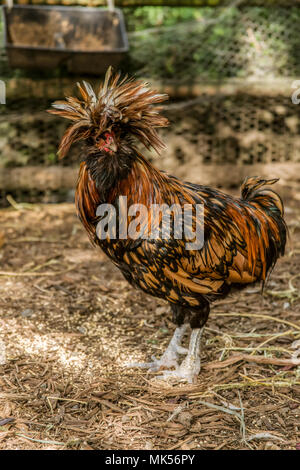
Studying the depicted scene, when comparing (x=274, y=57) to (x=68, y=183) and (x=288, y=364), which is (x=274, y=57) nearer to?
(x=68, y=183)

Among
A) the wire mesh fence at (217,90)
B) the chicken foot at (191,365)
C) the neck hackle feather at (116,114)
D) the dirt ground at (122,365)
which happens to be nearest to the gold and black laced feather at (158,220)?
the neck hackle feather at (116,114)

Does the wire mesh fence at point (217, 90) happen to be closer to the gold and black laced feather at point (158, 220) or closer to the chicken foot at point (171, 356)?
the gold and black laced feather at point (158, 220)

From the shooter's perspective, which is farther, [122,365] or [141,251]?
[122,365]

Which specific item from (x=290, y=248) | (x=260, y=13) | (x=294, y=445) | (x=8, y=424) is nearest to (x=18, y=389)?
(x=8, y=424)

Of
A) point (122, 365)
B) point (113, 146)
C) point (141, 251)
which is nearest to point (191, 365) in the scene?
point (122, 365)

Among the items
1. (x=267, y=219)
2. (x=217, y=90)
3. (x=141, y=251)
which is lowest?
(x=141, y=251)

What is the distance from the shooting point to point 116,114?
284 centimetres

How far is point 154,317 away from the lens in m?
4.19

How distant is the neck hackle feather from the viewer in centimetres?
284

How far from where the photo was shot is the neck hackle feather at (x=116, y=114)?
9.32 feet

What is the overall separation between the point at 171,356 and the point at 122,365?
36 cm

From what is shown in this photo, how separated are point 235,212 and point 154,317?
49.9 inches

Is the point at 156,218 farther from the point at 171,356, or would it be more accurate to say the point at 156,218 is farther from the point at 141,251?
the point at 171,356
